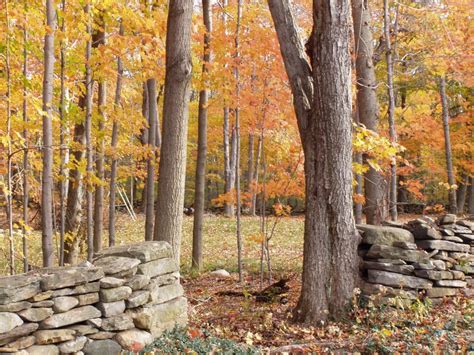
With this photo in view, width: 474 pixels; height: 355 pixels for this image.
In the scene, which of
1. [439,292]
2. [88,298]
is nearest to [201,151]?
[439,292]

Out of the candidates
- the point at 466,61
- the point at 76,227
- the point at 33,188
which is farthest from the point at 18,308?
the point at 466,61

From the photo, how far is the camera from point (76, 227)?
9.98 m

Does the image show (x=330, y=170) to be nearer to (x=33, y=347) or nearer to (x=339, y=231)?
(x=339, y=231)

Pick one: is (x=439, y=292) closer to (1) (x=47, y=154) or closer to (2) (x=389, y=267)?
(2) (x=389, y=267)

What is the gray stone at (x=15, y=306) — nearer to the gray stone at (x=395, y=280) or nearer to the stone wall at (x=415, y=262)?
the stone wall at (x=415, y=262)

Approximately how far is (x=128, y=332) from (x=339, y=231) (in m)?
2.69

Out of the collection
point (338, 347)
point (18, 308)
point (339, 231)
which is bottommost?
point (338, 347)

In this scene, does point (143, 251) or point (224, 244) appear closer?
point (143, 251)

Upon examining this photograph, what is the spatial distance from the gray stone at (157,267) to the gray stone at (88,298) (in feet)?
2.05

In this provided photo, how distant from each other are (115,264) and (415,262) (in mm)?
3720

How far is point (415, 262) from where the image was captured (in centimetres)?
581

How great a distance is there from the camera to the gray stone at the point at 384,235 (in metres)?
5.86

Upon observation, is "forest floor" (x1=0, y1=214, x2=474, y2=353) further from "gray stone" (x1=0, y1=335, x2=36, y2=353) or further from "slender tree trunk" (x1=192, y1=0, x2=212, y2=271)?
"gray stone" (x1=0, y1=335, x2=36, y2=353)

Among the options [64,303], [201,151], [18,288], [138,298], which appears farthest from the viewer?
[201,151]
